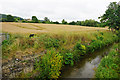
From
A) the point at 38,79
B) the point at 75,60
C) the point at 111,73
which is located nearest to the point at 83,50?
the point at 75,60

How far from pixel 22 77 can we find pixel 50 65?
4.97 ft

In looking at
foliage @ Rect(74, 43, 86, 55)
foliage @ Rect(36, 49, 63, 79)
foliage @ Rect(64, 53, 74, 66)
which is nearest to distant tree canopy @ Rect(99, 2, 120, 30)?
foliage @ Rect(74, 43, 86, 55)

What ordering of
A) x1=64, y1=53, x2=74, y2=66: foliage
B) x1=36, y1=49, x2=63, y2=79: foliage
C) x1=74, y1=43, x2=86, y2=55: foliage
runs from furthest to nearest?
x1=74, y1=43, x2=86, y2=55: foliage
x1=64, y1=53, x2=74, y2=66: foliage
x1=36, y1=49, x2=63, y2=79: foliage

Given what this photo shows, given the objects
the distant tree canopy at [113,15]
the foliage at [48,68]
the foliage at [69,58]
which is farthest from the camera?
the distant tree canopy at [113,15]

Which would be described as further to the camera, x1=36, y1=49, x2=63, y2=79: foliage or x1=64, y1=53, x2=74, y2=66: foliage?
x1=64, y1=53, x2=74, y2=66: foliage

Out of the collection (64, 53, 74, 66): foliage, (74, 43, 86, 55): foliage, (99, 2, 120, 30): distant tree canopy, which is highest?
(99, 2, 120, 30): distant tree canopy

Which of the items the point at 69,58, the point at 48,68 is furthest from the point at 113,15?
the point at 48,68

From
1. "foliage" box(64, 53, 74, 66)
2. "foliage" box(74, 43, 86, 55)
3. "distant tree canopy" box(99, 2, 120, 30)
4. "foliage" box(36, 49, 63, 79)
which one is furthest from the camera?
"distant tree canopy" box(99, 2, 120, 30)

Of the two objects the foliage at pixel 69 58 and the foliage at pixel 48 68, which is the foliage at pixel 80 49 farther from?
the foliage at pixel 48 68

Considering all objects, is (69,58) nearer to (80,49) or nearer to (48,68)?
(80,49)

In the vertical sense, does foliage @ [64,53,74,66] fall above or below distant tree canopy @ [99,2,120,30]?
below

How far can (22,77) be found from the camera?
4027 mm

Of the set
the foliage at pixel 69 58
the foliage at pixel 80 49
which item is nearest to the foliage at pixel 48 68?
the foliage at pixel 69 58

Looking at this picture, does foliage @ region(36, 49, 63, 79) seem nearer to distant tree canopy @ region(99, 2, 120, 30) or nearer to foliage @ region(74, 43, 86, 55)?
foliage @ region(74, 43, 86, 55)
